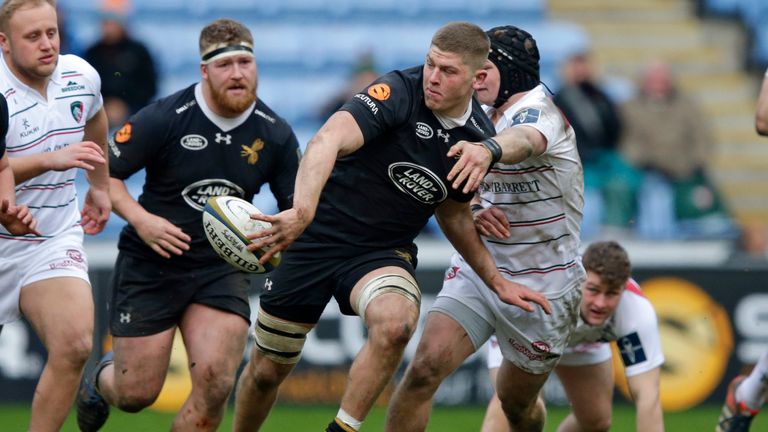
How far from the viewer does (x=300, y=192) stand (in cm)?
621

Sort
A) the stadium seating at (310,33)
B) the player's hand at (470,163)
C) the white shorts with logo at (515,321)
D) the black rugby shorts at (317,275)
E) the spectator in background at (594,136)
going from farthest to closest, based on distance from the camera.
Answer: the stadium seating at (310,33)
the spectator in background at (594,136)
the white shorts with logo at (515,321)
the black rugby shorts at (317,275)
the player's hand at (470,163)

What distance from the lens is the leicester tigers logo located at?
23.3ft

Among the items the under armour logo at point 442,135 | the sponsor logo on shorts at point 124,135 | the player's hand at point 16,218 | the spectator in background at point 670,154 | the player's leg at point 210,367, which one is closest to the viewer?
the player's hand at point 16,218

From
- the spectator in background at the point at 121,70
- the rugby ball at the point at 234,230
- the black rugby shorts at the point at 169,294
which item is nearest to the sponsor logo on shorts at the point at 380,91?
the rugby ball at the point at 234,230

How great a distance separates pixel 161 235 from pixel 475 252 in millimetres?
1799

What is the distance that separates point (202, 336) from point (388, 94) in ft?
6.05

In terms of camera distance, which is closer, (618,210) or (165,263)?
(165,263)

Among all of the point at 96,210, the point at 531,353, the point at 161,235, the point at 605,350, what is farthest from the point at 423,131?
the point at 605,350

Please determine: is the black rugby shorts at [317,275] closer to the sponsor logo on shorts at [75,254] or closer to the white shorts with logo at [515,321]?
the white shorts with logo at [515,321]

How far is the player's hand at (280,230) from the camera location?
609cm

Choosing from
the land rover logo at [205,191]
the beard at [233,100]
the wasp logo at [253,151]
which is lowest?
the land rover logo at [205,191]

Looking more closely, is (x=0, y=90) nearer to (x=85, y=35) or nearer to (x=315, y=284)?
(x=315, y=284)

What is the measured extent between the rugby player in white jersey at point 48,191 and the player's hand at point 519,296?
2275mm

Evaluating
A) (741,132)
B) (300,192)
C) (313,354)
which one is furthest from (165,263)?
(741,132)
